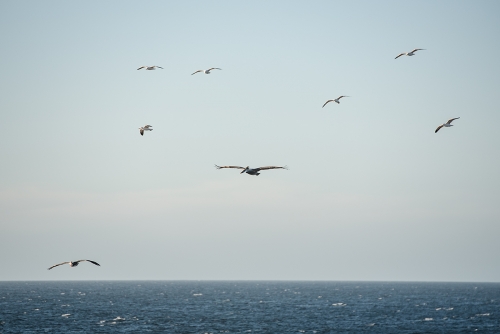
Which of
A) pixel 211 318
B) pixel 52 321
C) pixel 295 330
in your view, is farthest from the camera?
pixel 211 318

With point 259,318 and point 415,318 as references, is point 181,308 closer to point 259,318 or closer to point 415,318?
point 259,318

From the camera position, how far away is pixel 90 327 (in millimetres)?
114000

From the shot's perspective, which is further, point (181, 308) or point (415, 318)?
point (181, 308)

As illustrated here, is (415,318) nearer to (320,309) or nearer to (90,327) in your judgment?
(320,309)

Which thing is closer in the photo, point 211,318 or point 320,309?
point 211,318

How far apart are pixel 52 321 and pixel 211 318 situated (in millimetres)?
33705

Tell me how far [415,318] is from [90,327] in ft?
232

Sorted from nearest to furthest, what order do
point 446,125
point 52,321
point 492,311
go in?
point 446,125 < point 52,321 < point 492,311

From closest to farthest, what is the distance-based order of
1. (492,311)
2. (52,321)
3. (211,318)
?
(52,321) < (211,318) < (492,311)

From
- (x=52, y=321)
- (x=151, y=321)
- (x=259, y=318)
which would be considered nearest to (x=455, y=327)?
(x=259, y=318)

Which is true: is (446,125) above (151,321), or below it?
above

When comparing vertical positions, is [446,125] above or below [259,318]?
above

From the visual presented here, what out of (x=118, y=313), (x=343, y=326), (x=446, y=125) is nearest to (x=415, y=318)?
(x=343, y=326)

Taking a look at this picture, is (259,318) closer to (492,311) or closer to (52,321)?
(52,321)
